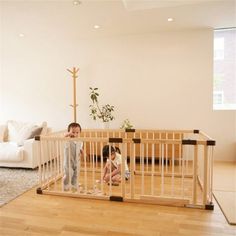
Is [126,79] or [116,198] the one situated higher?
[126,79]

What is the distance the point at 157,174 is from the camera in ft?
12.6

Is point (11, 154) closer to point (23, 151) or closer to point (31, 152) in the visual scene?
point (23, 151)

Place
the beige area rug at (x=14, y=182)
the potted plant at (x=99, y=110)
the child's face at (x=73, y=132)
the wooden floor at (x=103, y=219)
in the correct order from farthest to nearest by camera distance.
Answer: the potted plant at (x=99, y=110) → the child's face at (x=73, y=132) → the beige area rug at (x=14, y=182) → the wooden floor at (x=103, y=219)

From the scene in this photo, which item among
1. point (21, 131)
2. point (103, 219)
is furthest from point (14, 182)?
point (103, 219)

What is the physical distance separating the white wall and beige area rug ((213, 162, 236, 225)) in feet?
1.73

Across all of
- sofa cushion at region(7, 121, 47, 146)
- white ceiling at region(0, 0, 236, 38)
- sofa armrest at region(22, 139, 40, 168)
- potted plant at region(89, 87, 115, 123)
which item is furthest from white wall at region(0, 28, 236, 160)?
sofa armrest at region(22, 139, 40, 168)

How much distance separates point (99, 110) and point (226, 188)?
2.89 m

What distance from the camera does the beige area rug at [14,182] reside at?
2959mm

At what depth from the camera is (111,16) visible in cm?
379

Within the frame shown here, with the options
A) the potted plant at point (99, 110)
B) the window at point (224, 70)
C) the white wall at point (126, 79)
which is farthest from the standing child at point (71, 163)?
the window at point (224, 70)

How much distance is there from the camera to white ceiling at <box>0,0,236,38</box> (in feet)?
11.0

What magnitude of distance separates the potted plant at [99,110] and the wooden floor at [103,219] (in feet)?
7.77

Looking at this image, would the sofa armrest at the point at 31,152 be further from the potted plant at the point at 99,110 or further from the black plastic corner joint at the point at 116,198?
the black plastic corner joint at the point at 116,198

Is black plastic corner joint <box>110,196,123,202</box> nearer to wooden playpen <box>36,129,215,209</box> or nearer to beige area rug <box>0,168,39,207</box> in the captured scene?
wooden playpen <box>36,129,215,209</box>
